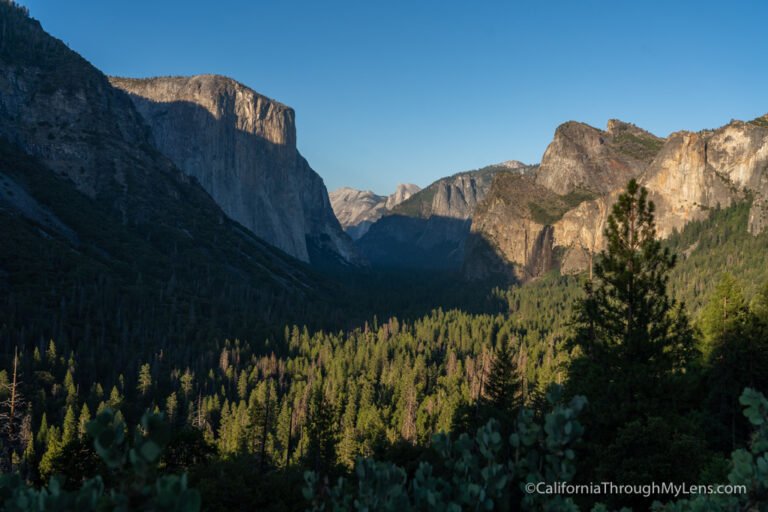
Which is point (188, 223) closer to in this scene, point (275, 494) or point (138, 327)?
point (138, 327)

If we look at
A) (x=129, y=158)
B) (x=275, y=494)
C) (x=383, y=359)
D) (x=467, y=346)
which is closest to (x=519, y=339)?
(x=467, y=346)

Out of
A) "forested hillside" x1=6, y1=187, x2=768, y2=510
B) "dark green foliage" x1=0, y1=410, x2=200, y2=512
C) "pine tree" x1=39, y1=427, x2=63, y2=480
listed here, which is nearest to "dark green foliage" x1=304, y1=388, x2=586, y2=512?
"dark green foliage" x1=0, y1=410, x2=200, y2=512

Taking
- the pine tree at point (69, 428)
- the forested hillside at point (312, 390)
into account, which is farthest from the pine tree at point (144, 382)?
the pine tree at point (69, 428)

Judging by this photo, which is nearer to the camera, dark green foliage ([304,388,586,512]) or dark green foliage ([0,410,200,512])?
dark green foliage ([0,410,200,512])

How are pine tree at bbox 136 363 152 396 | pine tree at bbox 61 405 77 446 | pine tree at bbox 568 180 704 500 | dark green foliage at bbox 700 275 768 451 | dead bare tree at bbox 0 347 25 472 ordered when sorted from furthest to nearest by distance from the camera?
pine tree at bbox 136 363 152 396 < pine tree at bbox 61 405 77 446 < dead bare tree at bbox 0 347 25 472 < dark green foliage at bbox 700 275 768 451 < pine tree at bbox 568 180 704 500

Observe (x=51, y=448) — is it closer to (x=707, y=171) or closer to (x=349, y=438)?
(x=349, y=438)

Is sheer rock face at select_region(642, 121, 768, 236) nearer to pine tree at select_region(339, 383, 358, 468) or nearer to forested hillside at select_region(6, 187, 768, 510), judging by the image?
forested hillside at select_region(6, 187, 768, 510)

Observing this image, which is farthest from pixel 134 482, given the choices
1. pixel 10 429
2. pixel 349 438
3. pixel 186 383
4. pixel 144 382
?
pixel 186 383

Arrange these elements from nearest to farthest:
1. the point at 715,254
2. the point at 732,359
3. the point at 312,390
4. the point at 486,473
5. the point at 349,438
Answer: the point at 486,473
the point at 732,359
the point at 349,438
the point at 312,390
the point at 715,254

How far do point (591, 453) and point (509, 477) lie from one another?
56.5 feet

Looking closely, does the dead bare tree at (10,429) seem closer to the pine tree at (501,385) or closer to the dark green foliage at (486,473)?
the pine tree at (501,385)

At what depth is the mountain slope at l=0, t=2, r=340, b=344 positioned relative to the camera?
104m

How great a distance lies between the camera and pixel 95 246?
142375 millimetres

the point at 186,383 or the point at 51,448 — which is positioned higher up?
the point at 186,383
